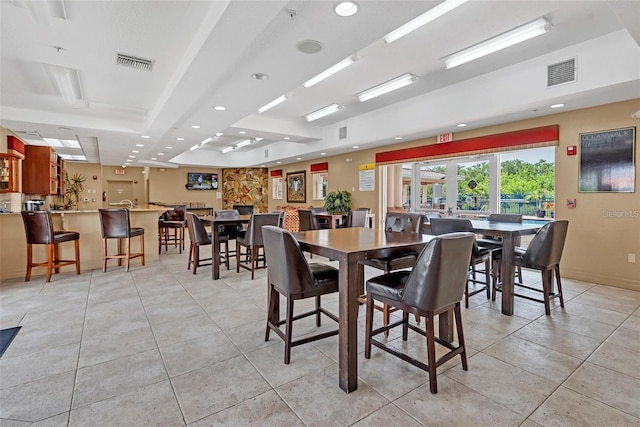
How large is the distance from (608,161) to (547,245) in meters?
2.24

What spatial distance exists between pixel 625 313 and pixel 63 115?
341 inches

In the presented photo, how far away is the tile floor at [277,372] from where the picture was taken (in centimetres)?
170

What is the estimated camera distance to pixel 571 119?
14.9 ft

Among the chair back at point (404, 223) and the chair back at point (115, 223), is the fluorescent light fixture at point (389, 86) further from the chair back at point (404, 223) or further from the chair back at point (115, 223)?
the chair back at point (115, 223)

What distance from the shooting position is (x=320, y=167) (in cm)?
953

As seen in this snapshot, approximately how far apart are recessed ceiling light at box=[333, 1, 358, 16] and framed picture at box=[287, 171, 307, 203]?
799cm

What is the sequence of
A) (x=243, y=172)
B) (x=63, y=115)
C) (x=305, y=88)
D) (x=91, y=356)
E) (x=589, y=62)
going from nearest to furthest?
(x=91, y=356), (x=589, y=62), (x=305, y=88), (x=63, y=115), (x=243, y=172)

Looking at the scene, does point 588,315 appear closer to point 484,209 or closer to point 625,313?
point 625,313

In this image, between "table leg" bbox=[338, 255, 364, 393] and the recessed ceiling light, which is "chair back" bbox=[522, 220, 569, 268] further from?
the recessed ceiling light

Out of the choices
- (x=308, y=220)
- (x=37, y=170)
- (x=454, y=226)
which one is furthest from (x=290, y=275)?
(x=37, y=170)

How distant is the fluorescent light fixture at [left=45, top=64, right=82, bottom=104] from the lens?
401cm

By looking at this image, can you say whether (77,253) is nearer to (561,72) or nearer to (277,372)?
(277,372)

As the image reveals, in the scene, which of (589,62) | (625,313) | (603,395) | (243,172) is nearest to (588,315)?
(625,313)

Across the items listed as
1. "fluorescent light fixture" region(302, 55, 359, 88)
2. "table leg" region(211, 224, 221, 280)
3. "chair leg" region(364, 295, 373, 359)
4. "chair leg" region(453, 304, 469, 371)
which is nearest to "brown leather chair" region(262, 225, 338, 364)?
"chair leg" region(364, 295, 373, 359)
